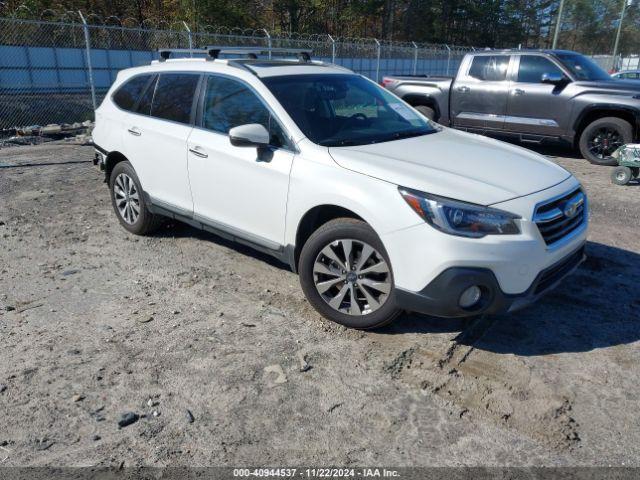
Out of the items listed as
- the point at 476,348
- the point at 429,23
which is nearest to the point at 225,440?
the point at 476,348

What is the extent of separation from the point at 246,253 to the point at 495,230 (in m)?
2.67

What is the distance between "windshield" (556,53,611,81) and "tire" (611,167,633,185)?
2.37 metres

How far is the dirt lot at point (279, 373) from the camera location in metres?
2.69

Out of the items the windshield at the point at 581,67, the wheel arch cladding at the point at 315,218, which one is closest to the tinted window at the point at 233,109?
the wheel arch cladding at the point at 315,218

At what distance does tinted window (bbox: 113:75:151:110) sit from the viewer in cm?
532

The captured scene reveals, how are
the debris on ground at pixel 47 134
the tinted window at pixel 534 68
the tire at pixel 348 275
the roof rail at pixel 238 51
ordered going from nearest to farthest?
the tire at pixel 348 275, the roof rail at pixel 238 51, the tinted window at pixel 534 68, the debris on ground at pixel 47 134

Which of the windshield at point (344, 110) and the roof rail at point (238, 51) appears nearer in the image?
the windshield at point (344, 110)

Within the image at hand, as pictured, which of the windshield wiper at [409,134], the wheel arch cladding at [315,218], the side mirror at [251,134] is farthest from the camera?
the windshield wiper at [409,134]

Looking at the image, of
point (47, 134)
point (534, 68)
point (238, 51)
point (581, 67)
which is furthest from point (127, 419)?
point (47, 134)

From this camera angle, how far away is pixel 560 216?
351cm

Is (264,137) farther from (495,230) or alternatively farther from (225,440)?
(225,440)

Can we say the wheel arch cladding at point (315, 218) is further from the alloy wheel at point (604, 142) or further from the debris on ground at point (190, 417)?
the alloy wheel at point (604, 142)

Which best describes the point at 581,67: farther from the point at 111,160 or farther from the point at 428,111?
the point at 111,160

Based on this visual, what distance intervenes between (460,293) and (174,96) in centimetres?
316
